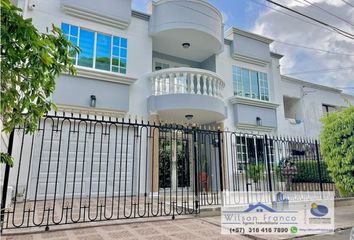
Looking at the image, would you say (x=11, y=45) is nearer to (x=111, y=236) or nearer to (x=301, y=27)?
(x=111, y=236)

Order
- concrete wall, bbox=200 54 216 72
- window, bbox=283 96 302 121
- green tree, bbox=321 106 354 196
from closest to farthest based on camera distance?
green tree, bbox=321 106 354 196 → concrete wall, bbox=200 54 216 72 → window, bbox=283 96 302 121

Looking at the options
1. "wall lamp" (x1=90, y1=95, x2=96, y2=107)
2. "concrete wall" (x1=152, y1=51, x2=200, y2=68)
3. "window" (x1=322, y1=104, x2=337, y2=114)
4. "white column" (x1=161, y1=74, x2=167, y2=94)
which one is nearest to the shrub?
"white column" (x1=161, y1=74, x2=167, y2=94)

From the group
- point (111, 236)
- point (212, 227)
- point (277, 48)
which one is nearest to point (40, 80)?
point (111, 236)

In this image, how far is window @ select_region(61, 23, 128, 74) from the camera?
876 cm

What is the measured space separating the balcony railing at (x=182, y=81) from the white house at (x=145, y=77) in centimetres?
4

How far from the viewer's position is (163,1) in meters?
10.2

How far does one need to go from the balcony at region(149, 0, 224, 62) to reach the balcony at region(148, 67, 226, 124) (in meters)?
1.88

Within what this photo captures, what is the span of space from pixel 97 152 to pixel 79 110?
1619 mm

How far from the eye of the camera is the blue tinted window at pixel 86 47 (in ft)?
28.9

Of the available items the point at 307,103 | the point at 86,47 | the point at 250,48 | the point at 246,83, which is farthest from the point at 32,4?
the point at 307,103

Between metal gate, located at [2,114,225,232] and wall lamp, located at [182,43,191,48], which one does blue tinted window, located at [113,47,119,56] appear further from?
wall lamp, located at [182,43,191,48]

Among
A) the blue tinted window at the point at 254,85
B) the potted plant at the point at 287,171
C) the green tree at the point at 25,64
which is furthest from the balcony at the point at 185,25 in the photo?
the green tree at the point at 25,64

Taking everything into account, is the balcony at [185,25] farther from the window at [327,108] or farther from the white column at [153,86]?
the window at [327,108]

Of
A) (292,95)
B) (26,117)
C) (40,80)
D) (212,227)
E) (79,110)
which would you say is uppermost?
(292,95)
